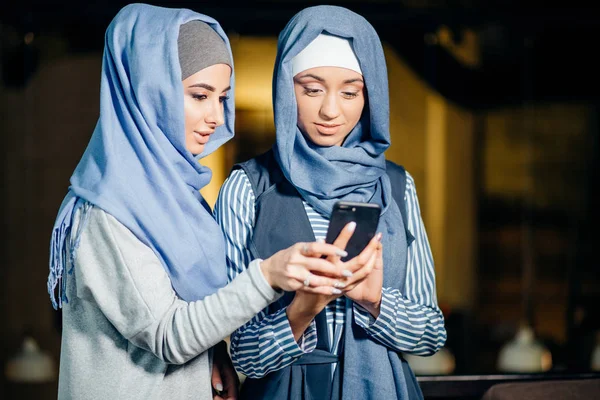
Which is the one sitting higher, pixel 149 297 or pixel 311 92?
pixel 311 92

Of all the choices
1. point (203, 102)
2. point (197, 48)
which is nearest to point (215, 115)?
point (203, 102)

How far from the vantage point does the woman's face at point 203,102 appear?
1.65 m

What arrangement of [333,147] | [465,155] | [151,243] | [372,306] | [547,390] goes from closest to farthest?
[151,243] < [372,306] < [333,147] < [547,390] < [465,155]

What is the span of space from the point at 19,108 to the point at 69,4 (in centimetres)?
86

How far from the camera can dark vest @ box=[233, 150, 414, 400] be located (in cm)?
170

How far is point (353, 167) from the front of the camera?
1.78 m

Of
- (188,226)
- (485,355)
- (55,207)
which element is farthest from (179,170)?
(485,355)

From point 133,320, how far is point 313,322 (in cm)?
39

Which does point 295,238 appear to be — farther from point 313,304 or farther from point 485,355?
point 485,355

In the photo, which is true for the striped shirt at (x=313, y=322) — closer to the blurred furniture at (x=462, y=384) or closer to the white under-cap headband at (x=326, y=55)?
the white under-cap headband at (x=326, y=55)

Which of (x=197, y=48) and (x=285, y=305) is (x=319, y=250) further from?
(x=197, y=48)

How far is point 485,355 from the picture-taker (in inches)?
193

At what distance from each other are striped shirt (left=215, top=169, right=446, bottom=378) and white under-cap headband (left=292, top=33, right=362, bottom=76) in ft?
0.92

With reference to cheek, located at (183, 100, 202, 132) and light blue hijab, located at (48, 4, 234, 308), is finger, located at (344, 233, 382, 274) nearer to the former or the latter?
light blue hijab, located at (48, 4, 234, 308)
